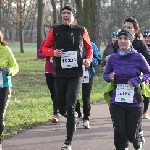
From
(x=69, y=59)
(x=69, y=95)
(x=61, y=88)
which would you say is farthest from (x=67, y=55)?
(x=69, y=95)

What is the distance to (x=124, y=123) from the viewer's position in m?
5.55

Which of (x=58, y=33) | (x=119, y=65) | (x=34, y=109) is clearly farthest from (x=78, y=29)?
(x=34, y=109)

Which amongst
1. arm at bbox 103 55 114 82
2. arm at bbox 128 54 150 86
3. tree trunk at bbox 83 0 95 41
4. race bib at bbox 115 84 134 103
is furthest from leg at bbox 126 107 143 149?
tree trunk at bbox 83 0 95 41

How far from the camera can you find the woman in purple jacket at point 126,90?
18.2ft

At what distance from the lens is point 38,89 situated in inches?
Answer: 618

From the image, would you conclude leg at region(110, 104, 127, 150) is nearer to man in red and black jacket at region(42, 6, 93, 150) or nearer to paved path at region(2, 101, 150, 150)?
man in red and black jacket at region(42, 6, 93, 150)

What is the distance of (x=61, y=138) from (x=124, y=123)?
2.16 m

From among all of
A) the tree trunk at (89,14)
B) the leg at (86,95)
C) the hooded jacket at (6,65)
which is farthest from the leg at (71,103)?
the tree trunk at (89,14)

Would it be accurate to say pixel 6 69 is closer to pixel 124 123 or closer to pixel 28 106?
pixel 124 123

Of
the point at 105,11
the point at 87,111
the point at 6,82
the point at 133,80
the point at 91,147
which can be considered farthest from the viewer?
the point at 105,11

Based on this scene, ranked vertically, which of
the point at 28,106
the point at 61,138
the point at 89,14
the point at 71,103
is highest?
the point at 89,14

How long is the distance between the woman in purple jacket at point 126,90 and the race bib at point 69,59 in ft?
3.52

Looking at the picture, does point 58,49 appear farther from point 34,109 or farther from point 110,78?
point 34,109

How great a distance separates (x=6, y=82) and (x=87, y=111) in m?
2.45
